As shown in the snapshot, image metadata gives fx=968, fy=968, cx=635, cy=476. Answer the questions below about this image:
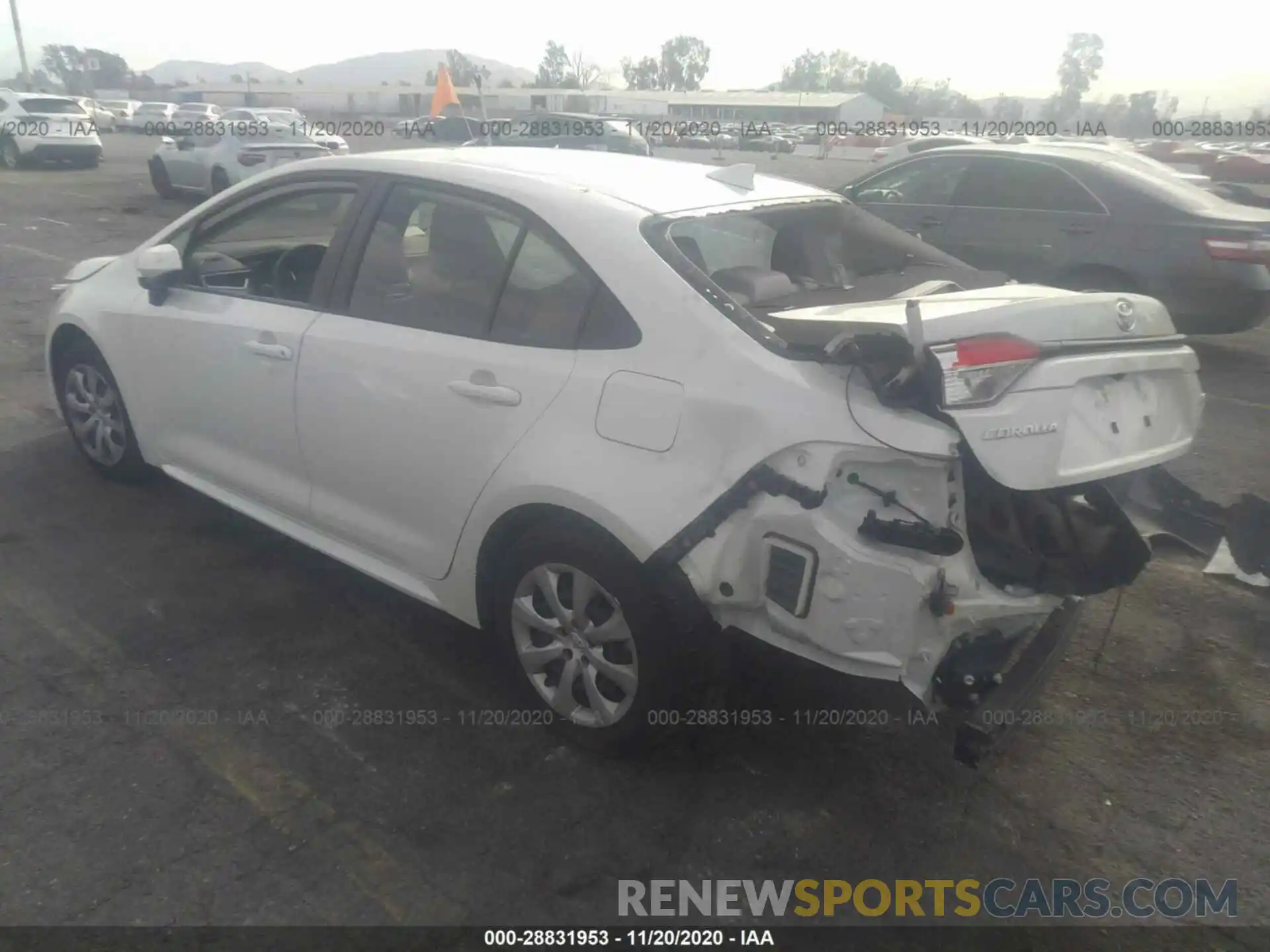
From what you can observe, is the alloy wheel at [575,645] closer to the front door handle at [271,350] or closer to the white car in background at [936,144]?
the front door handle at [271,350]

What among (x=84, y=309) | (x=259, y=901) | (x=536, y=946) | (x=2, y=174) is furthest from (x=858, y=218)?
(x=2, y=174)

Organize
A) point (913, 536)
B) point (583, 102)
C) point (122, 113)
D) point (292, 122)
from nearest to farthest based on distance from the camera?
point (913, 536), point (292, 122), point (583, 102), point (122, 113)

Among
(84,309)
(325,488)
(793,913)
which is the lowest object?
(793,913)

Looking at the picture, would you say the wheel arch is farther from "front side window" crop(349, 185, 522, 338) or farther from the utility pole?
the utility pole

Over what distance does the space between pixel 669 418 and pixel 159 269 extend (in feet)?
8.36

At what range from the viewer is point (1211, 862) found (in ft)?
9.02

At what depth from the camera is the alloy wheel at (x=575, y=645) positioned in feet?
9.52

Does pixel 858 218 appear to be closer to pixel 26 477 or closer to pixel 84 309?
pixel 84 309

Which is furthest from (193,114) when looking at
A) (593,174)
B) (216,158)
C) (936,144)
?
(593,174)

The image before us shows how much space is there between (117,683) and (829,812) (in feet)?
8.00

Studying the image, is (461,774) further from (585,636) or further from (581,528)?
(581,528)

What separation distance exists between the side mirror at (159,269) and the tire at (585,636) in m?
2.11

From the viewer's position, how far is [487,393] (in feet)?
9.91

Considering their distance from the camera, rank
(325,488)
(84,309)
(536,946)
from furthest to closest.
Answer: (84,309)
(325,488)
(536,946)
